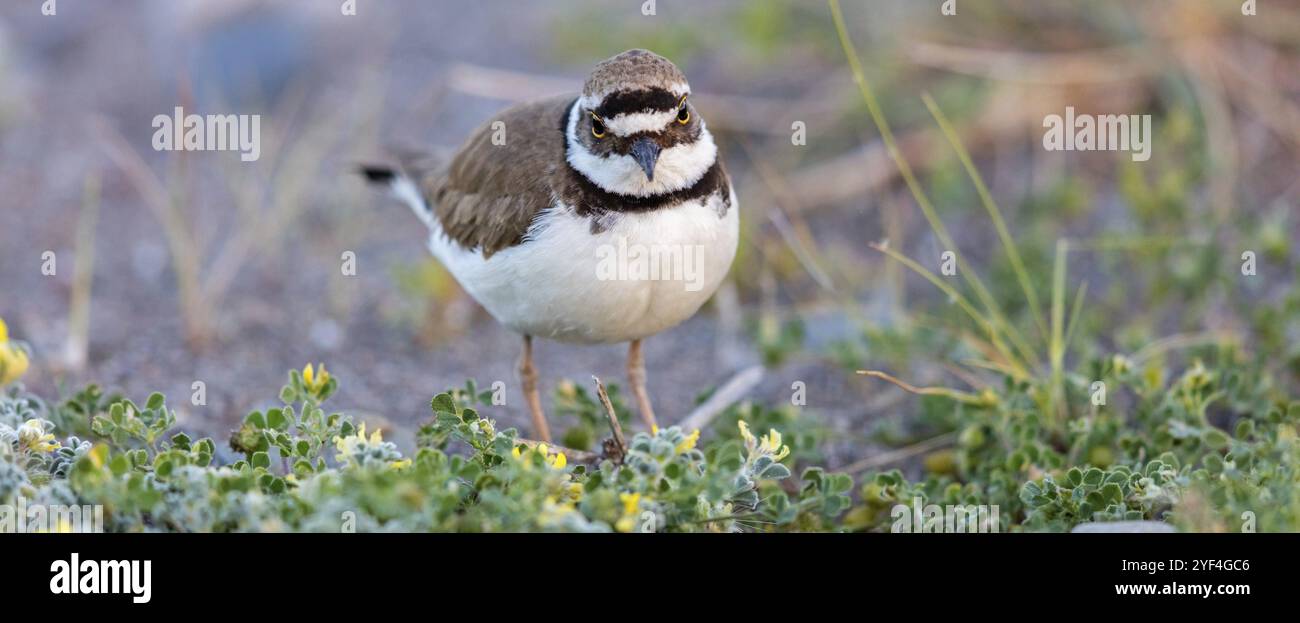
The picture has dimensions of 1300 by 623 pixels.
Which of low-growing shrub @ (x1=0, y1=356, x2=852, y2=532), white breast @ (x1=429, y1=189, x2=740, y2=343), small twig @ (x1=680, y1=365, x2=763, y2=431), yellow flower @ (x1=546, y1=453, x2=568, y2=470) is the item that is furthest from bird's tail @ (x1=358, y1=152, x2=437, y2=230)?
yellow flower @ (x1=546, y1=453, x2=568, y2=470)

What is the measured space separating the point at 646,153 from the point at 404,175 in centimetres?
177

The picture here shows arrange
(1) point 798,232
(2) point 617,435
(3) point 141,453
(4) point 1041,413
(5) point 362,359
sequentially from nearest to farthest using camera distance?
(3) point 141,453 → (2) point 617,435 → (4) point 1041,413 → (5) point 362,359 → (1) point 798,232

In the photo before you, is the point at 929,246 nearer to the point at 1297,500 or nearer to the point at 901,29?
the point at 901,29

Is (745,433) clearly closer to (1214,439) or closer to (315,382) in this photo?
(315,382)

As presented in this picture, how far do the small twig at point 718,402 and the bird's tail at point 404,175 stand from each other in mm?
1259

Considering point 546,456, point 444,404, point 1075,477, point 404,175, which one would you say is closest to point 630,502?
point 546,456

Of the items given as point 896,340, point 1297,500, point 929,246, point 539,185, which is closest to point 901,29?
point 929,246

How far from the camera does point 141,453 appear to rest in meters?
3.25

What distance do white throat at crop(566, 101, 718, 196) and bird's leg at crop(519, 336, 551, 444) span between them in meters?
0.91

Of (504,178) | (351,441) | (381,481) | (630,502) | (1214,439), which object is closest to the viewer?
(381,481)

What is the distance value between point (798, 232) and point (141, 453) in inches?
136

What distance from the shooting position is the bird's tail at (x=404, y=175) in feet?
15.8

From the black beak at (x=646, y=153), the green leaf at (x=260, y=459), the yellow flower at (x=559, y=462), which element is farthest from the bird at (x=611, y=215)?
the green leaf at (x=260, y=459)

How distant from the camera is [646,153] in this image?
3.39 meters
